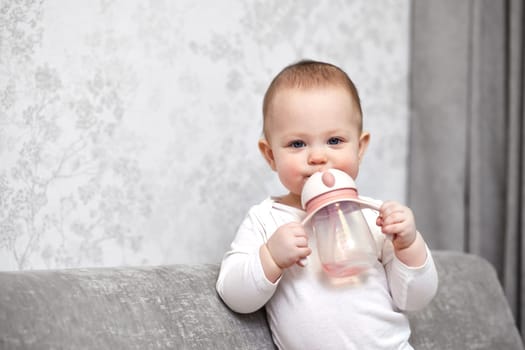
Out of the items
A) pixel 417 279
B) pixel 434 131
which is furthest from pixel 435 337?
pixel 434 131

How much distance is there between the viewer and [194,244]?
1.71m

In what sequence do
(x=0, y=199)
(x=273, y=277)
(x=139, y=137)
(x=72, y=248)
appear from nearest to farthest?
(x=273, y=277) → (x=0, y=199) → (x=72, y=248) → (x=139, y=137)

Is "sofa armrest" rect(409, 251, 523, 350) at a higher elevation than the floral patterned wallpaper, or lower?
lower

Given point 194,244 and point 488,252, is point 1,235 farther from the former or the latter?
point 488,252

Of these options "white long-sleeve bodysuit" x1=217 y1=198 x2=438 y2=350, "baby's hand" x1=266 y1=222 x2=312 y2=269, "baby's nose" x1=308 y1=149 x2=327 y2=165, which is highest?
"baby's nose" x1=308 y1=149 x2=327 y2=165

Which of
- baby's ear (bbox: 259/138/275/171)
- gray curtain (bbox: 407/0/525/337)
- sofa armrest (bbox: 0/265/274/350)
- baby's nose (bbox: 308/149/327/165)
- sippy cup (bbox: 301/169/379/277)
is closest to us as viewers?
sofa armrest (bbox: 0/265/274/350)

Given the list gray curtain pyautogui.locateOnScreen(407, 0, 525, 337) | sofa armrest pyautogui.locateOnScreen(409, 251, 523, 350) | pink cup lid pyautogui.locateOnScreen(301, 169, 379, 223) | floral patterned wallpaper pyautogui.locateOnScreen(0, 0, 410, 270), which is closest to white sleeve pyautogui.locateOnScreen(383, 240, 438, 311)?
pink cup lid pyautogui.locateOnScreen(301, 169, 379, 223)

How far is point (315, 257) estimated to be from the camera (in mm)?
1307

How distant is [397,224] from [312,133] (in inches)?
9.2

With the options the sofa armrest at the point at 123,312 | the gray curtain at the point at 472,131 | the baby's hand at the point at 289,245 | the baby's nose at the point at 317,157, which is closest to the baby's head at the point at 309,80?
the baby's nose at the point at 317,157

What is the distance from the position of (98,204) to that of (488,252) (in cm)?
136

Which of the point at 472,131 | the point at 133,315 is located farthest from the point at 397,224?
the point at 472,131

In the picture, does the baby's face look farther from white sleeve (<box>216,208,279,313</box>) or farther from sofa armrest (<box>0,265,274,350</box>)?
sofa armrest (<box>0,265,274,350</box>)

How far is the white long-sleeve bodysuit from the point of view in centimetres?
125
